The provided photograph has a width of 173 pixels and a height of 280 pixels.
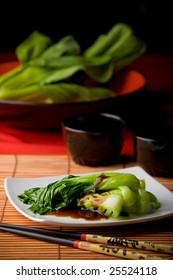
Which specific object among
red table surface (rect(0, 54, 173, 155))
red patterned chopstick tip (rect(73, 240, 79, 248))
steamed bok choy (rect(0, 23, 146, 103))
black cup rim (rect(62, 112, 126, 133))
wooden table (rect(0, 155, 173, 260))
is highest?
red patterned chopstick tip (rect(73, 240, 79, 248))

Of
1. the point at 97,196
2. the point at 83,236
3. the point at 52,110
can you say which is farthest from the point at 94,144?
the point at 83,236

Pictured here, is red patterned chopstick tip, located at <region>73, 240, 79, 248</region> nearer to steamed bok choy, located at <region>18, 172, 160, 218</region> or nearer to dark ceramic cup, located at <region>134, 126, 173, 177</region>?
steamed bok choy, located at <region>18, 172, 160, 218</region>

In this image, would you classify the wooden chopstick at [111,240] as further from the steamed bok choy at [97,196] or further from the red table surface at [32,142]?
the red table surface at [32,142]

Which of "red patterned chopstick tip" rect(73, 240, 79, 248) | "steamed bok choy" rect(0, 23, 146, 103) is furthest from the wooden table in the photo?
"steamed bok choy" rect(0, 23, 146, 103)

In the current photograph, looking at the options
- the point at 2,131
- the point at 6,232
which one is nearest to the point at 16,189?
the point at 6,232

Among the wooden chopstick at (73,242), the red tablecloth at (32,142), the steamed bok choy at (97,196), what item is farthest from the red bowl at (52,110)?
the wooden chopstick at (73,242)

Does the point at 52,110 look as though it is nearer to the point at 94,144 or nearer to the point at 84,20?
the point at 94,144
